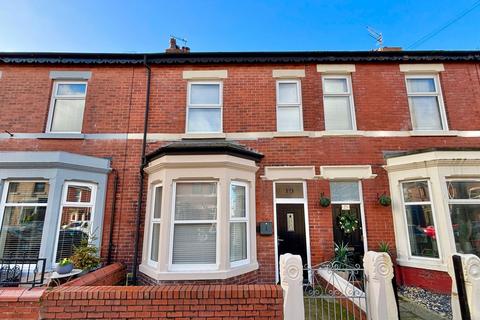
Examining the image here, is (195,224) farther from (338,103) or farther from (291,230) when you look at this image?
(338,103)

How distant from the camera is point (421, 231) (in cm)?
653

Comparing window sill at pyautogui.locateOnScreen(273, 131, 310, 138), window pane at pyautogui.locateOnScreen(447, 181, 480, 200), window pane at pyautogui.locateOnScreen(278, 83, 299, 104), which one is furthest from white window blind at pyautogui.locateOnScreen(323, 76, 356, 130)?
window pane at pyautogui.locateOnScreen(447, 181, 480, 200)

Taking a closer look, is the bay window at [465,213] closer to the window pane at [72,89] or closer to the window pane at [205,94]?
the window pane at [205,94]

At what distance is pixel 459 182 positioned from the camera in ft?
21.2

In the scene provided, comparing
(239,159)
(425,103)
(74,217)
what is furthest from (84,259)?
(425,103)

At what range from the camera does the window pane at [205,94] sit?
7898mm

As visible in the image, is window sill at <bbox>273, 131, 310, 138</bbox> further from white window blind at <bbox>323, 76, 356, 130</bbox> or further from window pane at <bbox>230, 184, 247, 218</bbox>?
window pane at <bbox>230, 184, 247, 218</bbox>

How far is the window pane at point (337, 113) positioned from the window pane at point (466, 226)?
3364 mm

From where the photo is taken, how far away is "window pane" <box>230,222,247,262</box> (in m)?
6.11

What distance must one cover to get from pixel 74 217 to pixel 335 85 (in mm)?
8301

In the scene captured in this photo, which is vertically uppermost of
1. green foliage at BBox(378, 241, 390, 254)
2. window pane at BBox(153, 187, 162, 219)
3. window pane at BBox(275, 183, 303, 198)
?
window pane at BBox(275, 183, 303, 198)

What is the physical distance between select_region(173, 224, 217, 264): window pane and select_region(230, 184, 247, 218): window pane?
26.6 inches

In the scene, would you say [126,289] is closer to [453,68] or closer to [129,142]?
[129,142]

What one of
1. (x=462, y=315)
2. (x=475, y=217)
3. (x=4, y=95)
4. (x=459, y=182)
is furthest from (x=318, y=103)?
(x=4, y=95)
